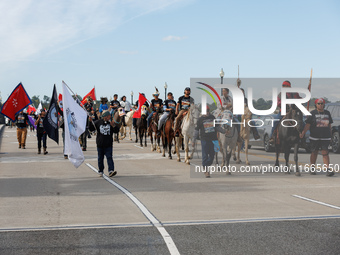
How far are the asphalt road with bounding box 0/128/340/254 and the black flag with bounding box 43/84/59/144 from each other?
6.42 feet

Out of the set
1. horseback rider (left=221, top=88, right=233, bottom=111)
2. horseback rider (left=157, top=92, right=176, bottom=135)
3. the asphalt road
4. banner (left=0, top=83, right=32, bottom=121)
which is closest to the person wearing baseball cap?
the asphalt road

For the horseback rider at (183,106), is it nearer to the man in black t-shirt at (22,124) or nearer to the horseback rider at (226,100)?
the horseback rider at (226,100)

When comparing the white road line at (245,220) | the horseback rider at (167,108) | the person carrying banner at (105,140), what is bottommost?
the white road line at (245,220)

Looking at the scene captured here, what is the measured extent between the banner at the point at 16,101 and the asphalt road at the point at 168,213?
7229mm

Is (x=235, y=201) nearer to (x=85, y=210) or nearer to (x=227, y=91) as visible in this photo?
(x=85, y=210)

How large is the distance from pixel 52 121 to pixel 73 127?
4.23 meters

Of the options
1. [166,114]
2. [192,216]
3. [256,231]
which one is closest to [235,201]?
[192,216]

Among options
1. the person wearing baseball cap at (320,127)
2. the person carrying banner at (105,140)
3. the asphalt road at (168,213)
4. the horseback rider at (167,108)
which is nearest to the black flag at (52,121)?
the asphalt road at (168,213)

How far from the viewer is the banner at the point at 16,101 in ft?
75.7

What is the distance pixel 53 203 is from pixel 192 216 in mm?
3032

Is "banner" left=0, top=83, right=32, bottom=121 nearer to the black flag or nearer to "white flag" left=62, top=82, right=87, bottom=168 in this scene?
the black flag

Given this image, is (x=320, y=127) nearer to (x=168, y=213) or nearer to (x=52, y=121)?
(x=168, y=213)

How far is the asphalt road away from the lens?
7160 mm

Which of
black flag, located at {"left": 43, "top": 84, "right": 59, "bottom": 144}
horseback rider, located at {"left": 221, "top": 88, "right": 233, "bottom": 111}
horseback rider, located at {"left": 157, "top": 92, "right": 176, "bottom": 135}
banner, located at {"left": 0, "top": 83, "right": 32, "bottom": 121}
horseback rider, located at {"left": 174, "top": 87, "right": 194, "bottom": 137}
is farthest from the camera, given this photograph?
banner, located at {"left": 0, "top": 83, "right": 32, "bottom": 121}
